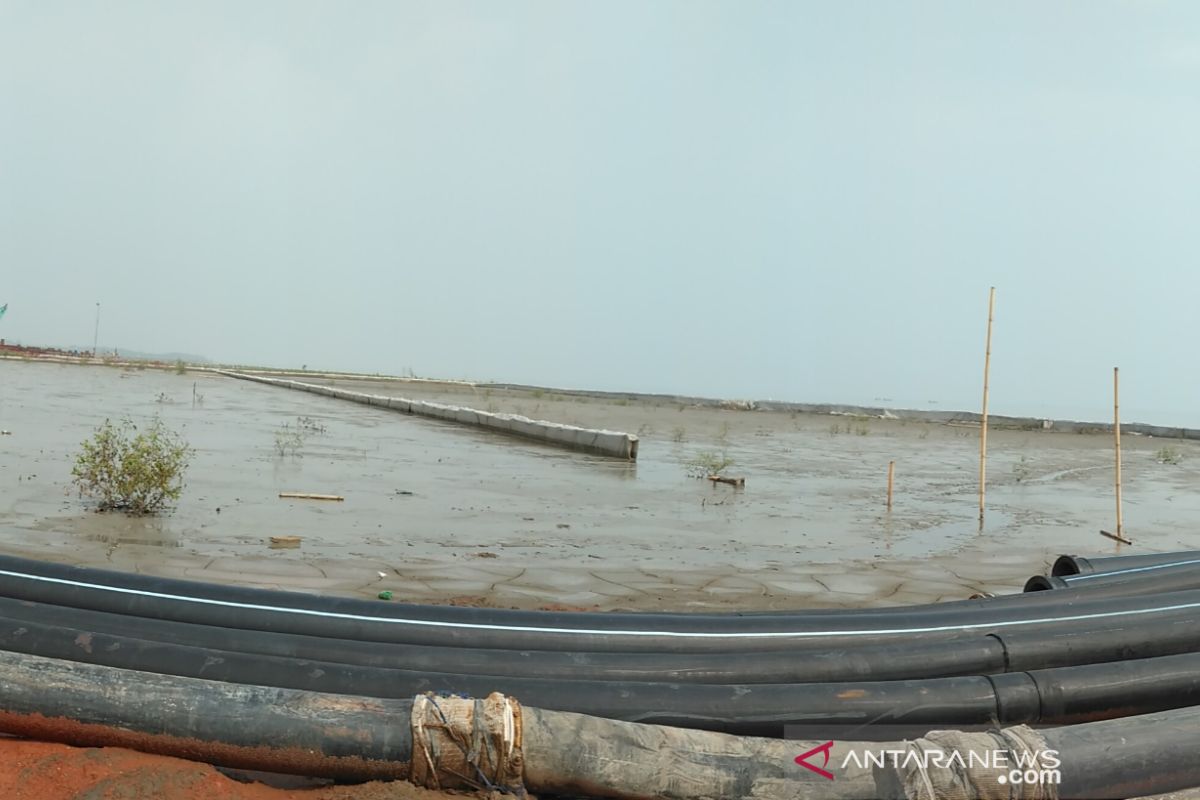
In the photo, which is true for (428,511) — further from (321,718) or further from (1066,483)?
(1066,483)

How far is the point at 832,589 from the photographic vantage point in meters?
7.04

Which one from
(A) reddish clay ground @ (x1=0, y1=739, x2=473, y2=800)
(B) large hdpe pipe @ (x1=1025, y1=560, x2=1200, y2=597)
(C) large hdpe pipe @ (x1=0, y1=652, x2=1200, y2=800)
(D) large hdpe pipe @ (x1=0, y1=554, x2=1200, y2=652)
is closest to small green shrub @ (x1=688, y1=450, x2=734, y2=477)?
(B) large hdpe pipe @ (x1=1025, y1=560, x2=1200, y2=597)

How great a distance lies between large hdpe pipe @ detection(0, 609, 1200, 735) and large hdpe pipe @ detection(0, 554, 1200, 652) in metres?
0.46

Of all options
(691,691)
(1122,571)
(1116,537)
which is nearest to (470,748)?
(691,691)

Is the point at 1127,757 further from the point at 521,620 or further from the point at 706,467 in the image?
the point at 706,467

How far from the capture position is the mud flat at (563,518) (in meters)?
6.82

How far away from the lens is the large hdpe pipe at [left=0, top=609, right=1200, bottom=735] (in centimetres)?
324

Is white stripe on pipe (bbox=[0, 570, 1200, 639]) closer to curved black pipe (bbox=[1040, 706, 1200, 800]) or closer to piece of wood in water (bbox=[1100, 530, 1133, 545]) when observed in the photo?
curved black pipe (bbox=[1040, 706, 1200, 800])

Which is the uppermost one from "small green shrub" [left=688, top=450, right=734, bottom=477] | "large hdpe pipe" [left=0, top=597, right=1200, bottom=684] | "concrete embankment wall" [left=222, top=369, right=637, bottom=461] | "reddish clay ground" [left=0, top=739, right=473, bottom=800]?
"concrete embankment wall" [left=222, top=369, right=637, bottom=461]

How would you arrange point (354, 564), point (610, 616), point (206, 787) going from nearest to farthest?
point (206, 787), point (610, 616), point (354, 564)

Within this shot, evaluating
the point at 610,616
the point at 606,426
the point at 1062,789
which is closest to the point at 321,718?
the point at 610,616

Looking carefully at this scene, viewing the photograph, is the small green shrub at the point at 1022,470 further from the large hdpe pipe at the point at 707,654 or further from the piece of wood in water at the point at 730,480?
the large hdpe pipe at the point at 707,654

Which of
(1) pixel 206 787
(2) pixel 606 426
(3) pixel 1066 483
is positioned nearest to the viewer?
(1) pixel 206 787

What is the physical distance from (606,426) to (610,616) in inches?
826
